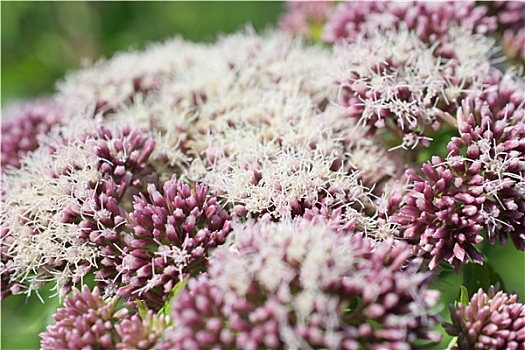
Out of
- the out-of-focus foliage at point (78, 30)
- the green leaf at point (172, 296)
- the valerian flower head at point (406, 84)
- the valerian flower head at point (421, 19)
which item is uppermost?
the out-of-focus foliage at point (78, 30)

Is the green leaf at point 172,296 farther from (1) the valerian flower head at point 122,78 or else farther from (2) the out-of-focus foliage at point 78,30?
(2) the out-of-focus foliage at point 78,30

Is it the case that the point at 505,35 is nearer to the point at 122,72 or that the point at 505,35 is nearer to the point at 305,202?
the point at 305,202

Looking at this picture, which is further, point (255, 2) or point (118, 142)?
point (255, 2)

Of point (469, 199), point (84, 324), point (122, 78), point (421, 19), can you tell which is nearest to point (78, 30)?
point (122, 78)

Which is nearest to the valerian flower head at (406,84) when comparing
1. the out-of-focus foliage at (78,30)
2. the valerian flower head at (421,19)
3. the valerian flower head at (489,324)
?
the valerian flower head at (421,19)

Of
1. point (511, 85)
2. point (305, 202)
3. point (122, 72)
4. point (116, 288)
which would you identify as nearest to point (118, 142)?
point (116, 288)

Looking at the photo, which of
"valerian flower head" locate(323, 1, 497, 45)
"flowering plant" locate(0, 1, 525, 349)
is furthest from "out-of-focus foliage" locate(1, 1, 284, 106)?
"valerian flower head" locate(323, 1, 497, 45)
